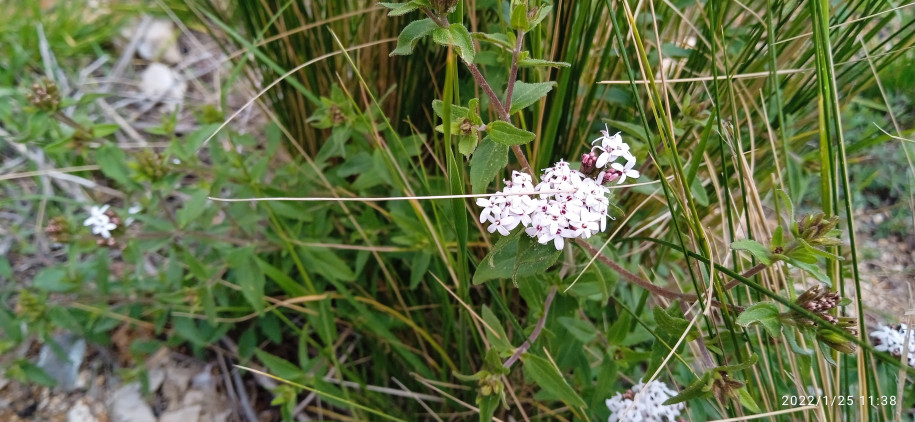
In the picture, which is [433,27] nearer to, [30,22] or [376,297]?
[376,297]

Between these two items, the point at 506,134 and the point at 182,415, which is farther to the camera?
the point at 182,415

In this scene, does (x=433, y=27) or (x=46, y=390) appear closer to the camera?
(x=433, y=27)

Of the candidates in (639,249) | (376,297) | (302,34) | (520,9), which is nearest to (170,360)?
(376,297)

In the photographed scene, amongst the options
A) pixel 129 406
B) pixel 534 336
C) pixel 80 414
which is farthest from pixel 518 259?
pixel 80 414

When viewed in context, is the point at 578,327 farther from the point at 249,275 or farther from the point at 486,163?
the point at 249,275

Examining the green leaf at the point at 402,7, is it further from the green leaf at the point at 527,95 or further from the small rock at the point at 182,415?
the small rock at the point at 182,415

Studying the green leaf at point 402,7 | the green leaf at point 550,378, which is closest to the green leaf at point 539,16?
the green leaf at point 402,7
